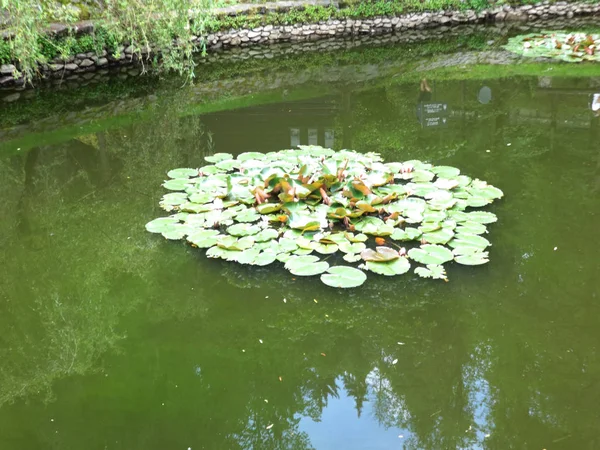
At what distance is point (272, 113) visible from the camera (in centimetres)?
805

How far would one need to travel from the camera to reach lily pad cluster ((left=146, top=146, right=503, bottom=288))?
400 centimetres

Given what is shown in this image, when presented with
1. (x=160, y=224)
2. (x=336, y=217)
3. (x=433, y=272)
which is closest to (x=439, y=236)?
(x=433, y=272)

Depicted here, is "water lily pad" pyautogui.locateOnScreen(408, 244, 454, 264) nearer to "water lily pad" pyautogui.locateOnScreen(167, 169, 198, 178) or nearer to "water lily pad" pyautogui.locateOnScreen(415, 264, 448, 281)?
"water lily pad" pyautogui.locateOnScreen(415, 264, 448, 281)

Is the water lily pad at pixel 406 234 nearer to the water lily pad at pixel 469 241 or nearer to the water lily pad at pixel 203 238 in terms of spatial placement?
the water lily pad at pixel 469 241

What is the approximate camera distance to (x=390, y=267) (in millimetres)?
3889

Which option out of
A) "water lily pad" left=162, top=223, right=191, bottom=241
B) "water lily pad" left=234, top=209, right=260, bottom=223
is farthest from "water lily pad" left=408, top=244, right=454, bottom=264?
"water lily pad" left=162, top=223, right=191, bottom=241

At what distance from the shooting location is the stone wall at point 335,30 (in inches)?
415

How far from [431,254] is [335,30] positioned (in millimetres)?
11170

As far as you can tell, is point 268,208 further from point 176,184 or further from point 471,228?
point 471,228

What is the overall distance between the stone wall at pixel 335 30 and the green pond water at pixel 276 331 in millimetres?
5222

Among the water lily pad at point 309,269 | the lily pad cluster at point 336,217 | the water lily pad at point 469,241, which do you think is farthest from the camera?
the water lily pad at point 469,241

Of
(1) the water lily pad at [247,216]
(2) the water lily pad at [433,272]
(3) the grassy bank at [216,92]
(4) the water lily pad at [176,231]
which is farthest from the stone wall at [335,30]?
(2) the water lily pad at [433,272]

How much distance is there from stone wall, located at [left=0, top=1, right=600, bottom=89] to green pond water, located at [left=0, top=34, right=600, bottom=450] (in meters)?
5.22

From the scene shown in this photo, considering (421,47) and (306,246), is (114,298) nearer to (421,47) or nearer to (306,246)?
(306,246)
